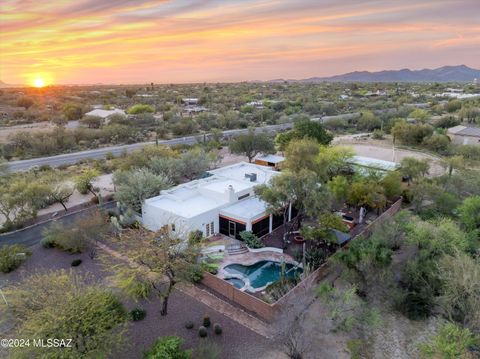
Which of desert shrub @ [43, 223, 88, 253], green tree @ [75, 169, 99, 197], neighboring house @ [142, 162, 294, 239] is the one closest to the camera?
desert shrub @ [43, 223, 88, 253]

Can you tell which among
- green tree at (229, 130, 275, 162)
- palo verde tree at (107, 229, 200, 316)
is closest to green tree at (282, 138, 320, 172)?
green tree at (229, 130, 275, 162)

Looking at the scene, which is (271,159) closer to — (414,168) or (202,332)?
Answer: (414,168)

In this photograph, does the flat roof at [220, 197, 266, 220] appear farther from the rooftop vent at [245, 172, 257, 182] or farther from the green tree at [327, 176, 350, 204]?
the green tree at [327, 176, 350, 204]

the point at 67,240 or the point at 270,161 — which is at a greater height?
the point at 270,161

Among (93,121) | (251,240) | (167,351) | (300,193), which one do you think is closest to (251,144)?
(300,193)

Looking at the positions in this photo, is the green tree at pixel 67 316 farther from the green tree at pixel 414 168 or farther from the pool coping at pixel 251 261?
the green tree at pixel 414 168
